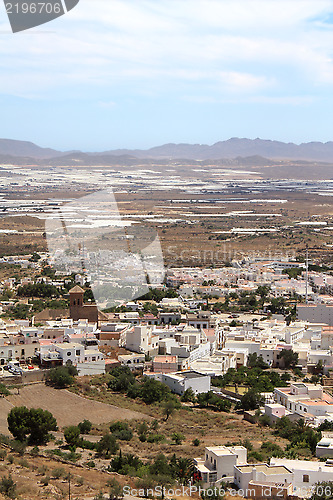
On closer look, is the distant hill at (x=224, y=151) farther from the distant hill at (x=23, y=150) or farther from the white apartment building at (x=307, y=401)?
the white apartment building at (x=307, y=401)

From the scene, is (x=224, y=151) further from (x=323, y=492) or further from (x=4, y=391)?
(x=323, y=492)

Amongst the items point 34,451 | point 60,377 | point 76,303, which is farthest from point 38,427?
point 76,303

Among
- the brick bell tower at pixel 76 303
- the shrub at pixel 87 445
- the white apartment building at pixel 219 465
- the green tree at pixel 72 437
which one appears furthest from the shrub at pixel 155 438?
the brick bell tower at pixel 76 303

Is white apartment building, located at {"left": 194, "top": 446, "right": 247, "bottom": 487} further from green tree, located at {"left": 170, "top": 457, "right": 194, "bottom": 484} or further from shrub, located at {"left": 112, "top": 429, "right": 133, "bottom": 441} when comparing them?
shrub, located at {"left": 112, "top": 429, "right": 133, "bottom": 441}

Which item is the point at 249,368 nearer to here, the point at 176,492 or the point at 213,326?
the point at 213,326

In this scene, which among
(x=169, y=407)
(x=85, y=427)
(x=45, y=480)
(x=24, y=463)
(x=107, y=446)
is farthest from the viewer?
(x=169, y=407)

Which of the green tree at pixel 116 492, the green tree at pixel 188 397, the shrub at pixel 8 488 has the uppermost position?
the shrub at pixel 8 488

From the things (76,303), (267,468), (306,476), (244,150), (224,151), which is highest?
(244,150)

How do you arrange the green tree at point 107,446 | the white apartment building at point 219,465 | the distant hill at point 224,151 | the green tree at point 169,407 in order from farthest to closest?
the distant hill at point 224,151
the green tree at point 169,407
the green tree at point 107,446
the white apartment building at point 219,465

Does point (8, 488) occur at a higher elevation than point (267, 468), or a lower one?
higher

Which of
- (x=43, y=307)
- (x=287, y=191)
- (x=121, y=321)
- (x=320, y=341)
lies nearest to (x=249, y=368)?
(x=320, y=341)

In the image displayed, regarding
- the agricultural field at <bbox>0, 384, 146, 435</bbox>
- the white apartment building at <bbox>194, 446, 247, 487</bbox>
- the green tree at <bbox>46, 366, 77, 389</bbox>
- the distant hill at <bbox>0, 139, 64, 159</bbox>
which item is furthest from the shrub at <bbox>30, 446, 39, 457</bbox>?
the distant hill at <bbox>0, 139, 64, 159</bbox>
